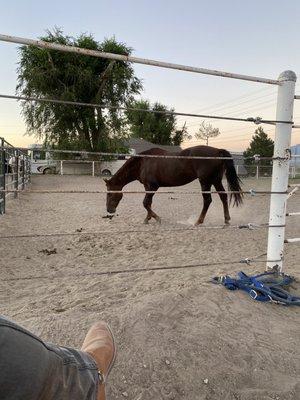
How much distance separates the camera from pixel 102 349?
145cm

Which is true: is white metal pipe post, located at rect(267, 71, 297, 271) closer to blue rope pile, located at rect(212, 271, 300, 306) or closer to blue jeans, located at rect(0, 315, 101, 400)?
blue rope pile, located at rect(212, 271, 300, 306)

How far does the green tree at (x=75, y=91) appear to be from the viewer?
2302 centimetres

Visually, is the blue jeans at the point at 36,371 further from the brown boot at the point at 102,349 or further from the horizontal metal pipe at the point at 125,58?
the horizontal metal pipe at the point at 125,58

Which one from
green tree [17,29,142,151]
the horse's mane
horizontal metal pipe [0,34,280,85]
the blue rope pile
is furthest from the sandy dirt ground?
green tree [17,29,142,151]

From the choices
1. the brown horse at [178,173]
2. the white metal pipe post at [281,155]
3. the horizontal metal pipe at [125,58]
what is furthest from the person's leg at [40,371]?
the brown horse at [178,173]

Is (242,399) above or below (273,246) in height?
below

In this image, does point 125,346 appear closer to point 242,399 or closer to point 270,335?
point 242,399

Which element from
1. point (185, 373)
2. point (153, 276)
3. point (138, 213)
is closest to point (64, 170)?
point (138, 213)

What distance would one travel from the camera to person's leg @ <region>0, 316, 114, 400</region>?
93 centimetres

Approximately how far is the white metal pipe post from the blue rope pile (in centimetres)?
15

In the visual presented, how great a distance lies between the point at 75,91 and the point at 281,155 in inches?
884

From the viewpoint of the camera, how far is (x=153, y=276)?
330cm

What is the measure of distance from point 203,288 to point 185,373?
0.81 metres

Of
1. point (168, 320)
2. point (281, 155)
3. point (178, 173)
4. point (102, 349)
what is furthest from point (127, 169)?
point (102, 349)
